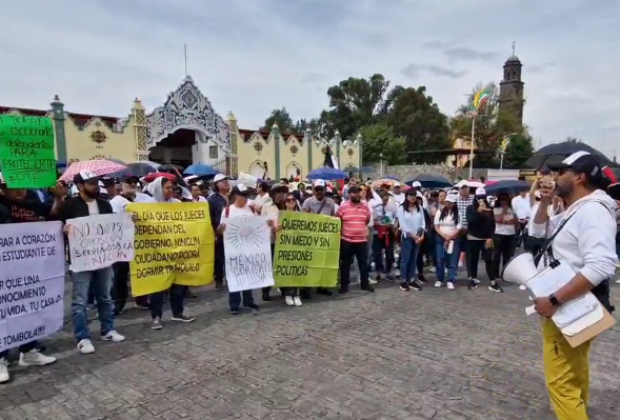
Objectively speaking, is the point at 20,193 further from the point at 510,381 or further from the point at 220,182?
the point at 510,381

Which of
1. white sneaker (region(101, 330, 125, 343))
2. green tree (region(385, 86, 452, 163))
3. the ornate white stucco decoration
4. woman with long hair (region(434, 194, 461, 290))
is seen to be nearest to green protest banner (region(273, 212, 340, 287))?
woman with long hair (region(434, 194, 461, 290))

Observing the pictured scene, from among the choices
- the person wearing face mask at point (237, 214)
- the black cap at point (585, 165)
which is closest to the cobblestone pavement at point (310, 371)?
the person wearing face mask at point (237, 214)

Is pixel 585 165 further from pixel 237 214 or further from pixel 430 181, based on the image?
pixel 430 181

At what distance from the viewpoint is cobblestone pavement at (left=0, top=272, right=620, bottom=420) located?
11.7 ft

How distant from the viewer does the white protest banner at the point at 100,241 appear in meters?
4.75

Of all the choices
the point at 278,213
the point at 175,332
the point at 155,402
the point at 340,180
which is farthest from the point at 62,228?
the point at 340,180

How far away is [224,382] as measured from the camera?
4059 mm

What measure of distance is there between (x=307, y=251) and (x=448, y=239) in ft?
8.54

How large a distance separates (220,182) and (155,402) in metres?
4.53

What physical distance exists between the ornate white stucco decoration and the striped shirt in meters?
20.5

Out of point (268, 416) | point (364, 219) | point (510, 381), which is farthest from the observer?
point (364, 219)

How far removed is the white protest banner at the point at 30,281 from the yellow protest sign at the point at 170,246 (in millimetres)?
933

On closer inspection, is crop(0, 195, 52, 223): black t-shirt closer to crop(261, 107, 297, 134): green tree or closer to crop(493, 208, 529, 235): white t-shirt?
crop(493, 208, 529, 235): white t-shirt

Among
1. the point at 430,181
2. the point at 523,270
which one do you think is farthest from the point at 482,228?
the point at 430,181
